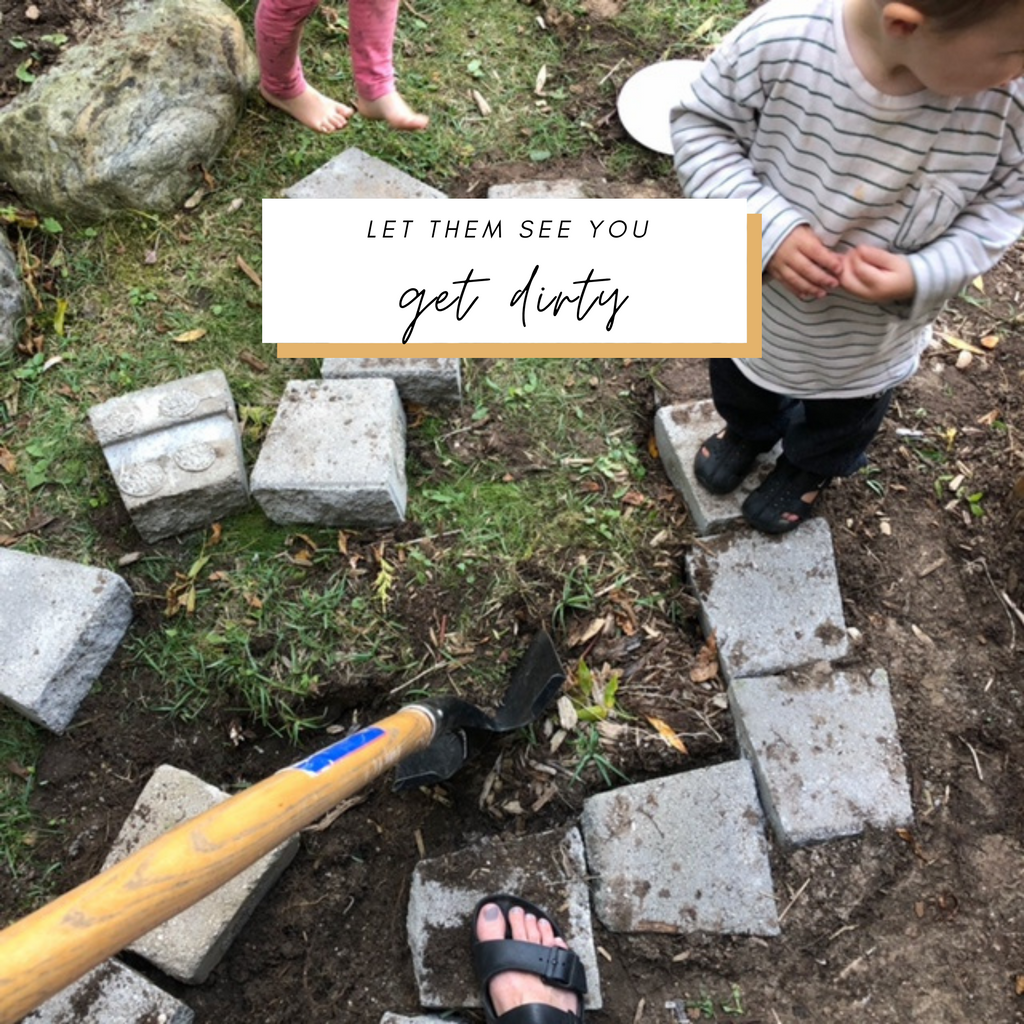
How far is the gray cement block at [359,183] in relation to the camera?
297 cm

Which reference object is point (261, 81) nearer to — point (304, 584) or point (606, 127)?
point (606, 127)

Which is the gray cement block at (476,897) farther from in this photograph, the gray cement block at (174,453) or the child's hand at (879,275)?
the child's hand at (879,275)

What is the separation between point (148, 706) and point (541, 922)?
114 cm

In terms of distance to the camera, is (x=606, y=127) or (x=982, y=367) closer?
(x=982, y=367)

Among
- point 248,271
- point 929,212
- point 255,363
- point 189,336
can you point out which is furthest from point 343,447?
point 929,212

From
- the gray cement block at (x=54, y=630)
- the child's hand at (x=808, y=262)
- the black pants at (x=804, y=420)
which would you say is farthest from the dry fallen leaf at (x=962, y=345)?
the gray cement block at (x=54, y=630)

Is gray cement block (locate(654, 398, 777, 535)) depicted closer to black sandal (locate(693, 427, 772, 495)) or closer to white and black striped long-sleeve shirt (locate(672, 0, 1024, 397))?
black sandal (locate(693, 427, 772, 495))

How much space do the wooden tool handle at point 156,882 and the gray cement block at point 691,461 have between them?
1272 millimetres

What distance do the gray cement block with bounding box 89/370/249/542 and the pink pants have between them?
116 cm

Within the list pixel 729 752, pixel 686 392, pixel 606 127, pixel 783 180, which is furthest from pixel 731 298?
pixel 606 127

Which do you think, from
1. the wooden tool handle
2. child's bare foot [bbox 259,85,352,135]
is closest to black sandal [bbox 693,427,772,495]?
the wooden tool handle

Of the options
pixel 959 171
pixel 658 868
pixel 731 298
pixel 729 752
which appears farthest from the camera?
pixel 729 752

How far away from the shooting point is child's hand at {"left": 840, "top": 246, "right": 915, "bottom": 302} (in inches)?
61.4

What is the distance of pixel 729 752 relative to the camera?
7.39 ft
